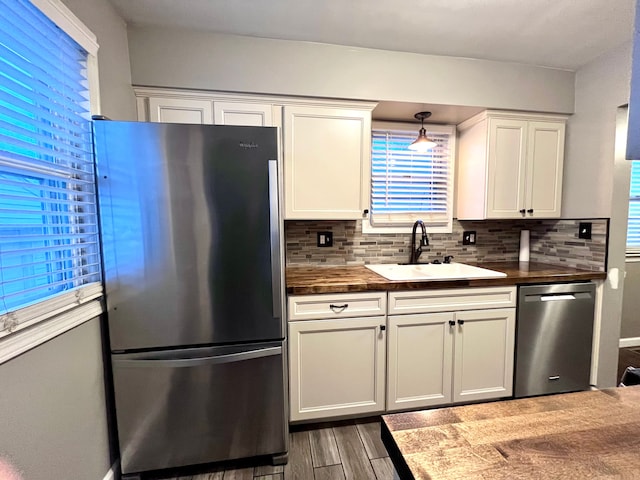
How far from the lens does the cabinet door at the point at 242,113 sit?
1.79 meters

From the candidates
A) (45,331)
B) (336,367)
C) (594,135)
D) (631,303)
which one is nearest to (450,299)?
(336,367)

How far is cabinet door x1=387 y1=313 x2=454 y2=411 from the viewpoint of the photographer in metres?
1.79

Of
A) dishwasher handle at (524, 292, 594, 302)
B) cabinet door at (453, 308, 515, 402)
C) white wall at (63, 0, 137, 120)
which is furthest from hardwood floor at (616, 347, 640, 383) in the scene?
white wall at (63, 0, 137, 120)

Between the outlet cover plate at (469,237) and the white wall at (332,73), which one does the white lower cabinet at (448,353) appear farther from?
the white wall at (332,73)

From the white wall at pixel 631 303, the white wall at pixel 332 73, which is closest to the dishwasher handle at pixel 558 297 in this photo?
the white wall at pixel 332 73

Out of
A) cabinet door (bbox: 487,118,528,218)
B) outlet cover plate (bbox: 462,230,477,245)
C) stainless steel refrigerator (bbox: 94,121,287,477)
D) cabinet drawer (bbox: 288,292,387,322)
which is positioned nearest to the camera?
stainless steel refrigerator (bbox: 94,121,287,477)

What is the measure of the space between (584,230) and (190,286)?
2.71 m

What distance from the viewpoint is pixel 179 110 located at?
5.78ft

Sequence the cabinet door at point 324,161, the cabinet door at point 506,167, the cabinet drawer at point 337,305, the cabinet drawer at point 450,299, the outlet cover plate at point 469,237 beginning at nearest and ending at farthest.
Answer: the cabinet drawer at point 337,305
the cabinet drawer at point 450,299
the cabinet door at point 324,161
the cabinet door at point 506,167
the outlet cover plate at point 469,237

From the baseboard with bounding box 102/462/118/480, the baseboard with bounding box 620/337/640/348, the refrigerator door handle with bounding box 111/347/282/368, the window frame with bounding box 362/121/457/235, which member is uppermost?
the window frame with bounding box 362/121/457/235

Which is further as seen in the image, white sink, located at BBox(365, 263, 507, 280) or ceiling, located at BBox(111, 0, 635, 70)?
white sink, located at BBox(365, 263, 507, 280)

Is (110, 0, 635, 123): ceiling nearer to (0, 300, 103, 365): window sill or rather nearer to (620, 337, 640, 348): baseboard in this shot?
(0, 300, 103, 365): window sill

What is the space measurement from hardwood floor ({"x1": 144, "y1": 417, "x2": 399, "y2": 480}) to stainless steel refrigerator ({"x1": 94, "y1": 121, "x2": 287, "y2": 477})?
4.4 inches

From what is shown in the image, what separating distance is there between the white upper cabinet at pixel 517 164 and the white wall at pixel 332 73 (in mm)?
119
